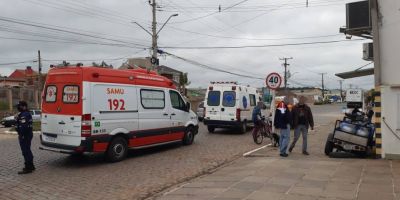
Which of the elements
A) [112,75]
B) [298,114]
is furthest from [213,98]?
[112,75]

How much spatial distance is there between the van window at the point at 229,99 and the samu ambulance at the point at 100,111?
6925mm

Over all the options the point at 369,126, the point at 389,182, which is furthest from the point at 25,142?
the point at 369,126

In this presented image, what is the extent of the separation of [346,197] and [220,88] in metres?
13.7

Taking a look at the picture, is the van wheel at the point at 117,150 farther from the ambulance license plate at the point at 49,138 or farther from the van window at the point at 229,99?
the van window at the point at 229,99

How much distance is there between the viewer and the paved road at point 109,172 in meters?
8.26

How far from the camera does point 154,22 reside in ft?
110

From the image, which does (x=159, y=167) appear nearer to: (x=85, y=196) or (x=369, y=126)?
(x=85, y=196)

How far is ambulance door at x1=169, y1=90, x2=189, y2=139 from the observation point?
47.6 feet

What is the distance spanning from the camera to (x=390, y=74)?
11148 millimetres

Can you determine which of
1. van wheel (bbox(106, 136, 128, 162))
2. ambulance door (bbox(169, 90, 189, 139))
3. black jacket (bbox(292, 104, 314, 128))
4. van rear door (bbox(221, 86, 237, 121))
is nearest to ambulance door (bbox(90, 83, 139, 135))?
van wheel (bbox(106, 136, 128, 162))

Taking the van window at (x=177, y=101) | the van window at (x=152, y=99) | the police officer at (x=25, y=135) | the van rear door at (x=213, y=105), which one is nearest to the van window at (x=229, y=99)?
the van rear door at (x=213, y=105)

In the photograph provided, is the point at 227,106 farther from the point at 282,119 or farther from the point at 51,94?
the point at 51,94

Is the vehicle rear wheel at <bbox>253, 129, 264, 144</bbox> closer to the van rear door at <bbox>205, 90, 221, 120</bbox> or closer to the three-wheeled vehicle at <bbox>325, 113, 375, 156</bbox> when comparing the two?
the three-wheeled vehicle at <bbox>325, 113, 375, 156</bbox>

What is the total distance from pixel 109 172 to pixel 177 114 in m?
4.79
